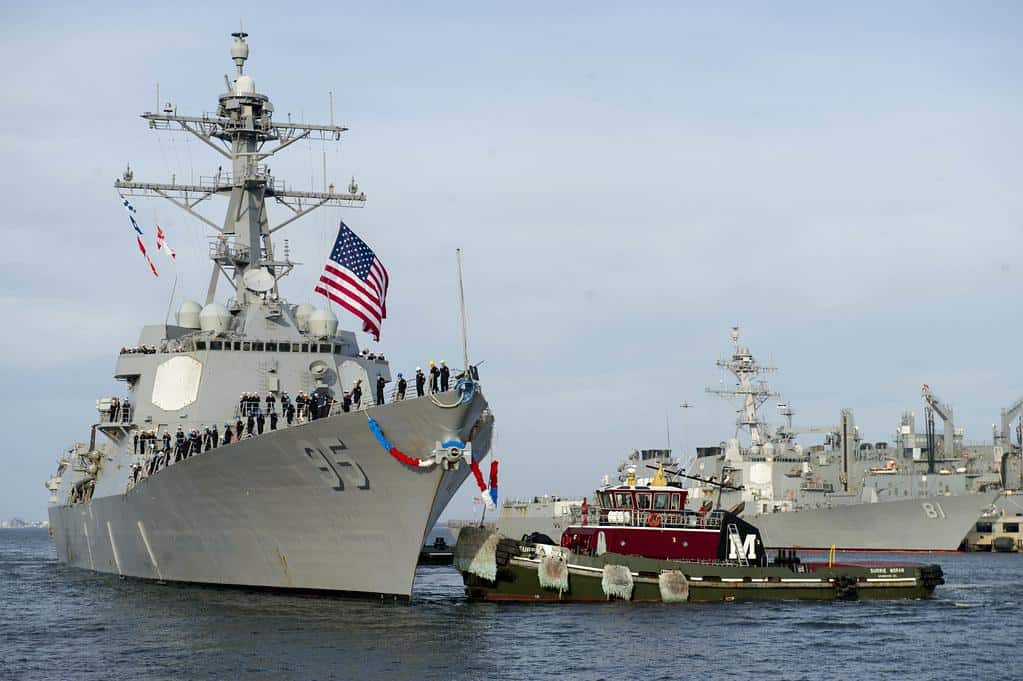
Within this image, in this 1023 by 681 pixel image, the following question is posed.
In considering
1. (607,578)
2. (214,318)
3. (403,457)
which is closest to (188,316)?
(214,318)

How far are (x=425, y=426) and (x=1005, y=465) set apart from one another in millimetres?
57078

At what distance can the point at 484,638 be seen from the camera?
82.7 feet

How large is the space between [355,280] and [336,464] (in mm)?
3840

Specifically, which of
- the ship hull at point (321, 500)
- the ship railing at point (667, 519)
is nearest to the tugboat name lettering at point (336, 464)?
the ship hull at point (321, 500)

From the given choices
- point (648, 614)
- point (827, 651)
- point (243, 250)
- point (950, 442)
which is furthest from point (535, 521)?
point (827, 651)

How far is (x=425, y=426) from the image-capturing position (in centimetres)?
2578

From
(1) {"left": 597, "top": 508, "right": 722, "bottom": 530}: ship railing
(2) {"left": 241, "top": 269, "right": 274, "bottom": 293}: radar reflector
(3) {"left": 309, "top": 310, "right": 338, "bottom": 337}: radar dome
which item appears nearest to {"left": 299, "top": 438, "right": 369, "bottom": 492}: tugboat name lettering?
(1) {"left": 597, "top": 508, "right": 722, "bottom": 530}: ship railing

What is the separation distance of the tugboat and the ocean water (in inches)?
21.9

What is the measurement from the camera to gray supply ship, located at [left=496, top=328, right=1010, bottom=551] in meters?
60.2

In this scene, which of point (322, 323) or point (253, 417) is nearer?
point (253, 417)

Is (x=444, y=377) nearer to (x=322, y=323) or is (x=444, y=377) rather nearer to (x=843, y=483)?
(x=322, y=323)

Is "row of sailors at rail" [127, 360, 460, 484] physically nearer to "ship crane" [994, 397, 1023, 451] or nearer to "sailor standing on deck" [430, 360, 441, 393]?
"sailor standing on deck" [430, 360, 441, 393]

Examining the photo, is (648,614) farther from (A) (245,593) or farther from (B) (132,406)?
(B) (132,406)

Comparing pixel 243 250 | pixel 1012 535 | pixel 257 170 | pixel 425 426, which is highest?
pixel 257 170
